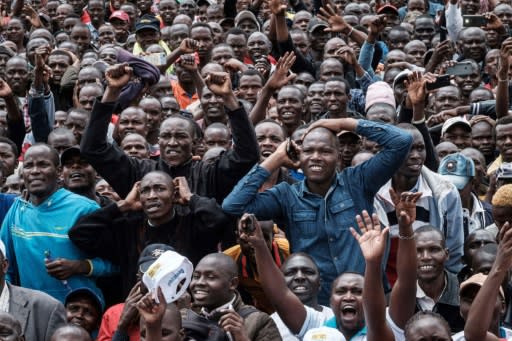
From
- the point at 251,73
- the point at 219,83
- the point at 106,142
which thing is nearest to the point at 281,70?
the point at 219,83

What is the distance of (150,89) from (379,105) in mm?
2865

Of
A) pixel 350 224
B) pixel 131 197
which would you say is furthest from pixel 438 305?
pixel 131 197

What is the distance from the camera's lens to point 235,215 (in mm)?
8211

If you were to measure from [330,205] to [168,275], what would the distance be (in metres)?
1.50

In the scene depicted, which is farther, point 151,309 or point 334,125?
point 334,125

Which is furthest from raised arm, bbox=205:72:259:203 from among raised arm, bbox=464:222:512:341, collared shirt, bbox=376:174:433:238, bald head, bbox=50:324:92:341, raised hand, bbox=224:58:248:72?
raised hand, bbox=224:58:248:72

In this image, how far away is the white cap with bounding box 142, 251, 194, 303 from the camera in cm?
689

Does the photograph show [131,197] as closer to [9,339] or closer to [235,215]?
[235,215]

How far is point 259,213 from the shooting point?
8.16m

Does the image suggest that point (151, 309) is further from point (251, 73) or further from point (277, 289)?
point (251, 73)

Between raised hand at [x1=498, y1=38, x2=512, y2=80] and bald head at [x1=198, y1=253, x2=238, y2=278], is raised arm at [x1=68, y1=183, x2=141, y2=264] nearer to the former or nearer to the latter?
bald head at [x1=198, y1=253, x2=238, y2=278]

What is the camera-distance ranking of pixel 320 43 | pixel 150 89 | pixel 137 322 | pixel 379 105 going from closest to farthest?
pixel 137 322, pixel 379 105, pixel 150 89, pixel 320 43

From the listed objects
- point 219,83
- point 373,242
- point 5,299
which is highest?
point 219,83

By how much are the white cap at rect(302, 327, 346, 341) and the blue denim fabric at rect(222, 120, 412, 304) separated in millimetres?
1101
